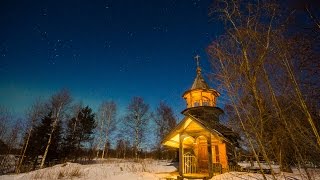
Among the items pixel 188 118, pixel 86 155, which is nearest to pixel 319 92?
pixel 188 118

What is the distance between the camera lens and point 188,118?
52.3 feet

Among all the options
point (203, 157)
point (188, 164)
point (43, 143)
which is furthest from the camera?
point (43, 143)

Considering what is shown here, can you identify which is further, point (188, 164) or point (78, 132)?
point (78, 132)

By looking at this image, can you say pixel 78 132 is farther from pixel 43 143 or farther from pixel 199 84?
pixel 199 84

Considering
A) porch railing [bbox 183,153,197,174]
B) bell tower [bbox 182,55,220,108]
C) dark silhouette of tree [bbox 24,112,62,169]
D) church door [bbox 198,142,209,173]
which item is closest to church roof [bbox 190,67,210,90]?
bell tower [bbox 182,55,220,108]

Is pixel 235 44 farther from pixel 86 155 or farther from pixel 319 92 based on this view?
pixel 86 155

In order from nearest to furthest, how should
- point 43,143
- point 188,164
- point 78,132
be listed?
point 188,164 < point 43,143 < point 78,132

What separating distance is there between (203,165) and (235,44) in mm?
13508

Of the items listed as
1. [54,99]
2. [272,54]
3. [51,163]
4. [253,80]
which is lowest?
[51,163]

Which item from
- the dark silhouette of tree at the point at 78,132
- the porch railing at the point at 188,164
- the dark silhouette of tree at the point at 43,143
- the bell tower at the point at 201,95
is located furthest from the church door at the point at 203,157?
the dark silhouette of tree at the point at 78,132

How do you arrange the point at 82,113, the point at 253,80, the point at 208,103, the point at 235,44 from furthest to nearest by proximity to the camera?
the point at 82,113 → the point at 208,103 → the point at 235,44 → the point at 253,80

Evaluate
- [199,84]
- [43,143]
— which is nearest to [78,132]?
[43,143]

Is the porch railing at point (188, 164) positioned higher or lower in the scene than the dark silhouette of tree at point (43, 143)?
lower

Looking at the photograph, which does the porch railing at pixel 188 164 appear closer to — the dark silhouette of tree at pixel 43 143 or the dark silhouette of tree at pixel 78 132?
the dark silhouette of tree at pixel 43 143
